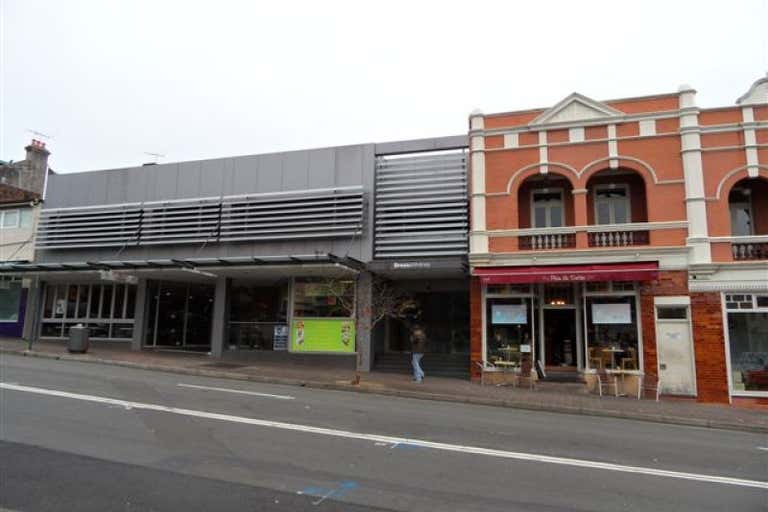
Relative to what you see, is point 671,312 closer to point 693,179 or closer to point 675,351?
point 675,351

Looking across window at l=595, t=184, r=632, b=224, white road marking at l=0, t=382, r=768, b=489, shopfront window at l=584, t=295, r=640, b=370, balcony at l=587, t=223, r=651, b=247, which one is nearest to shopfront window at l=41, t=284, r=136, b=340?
white road marking at l=0, t=382, r=768, b=489

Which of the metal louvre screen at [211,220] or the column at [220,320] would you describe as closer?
the metal louvre screen at [211,220]

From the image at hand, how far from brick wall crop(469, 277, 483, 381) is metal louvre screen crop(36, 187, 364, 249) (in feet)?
14.9

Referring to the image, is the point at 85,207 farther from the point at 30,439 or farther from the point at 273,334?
the point at 30,439

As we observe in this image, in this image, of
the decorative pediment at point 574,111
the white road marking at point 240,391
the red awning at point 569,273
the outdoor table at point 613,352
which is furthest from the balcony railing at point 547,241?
the white road marking at point 240,391

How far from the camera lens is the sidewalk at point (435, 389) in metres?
11.6

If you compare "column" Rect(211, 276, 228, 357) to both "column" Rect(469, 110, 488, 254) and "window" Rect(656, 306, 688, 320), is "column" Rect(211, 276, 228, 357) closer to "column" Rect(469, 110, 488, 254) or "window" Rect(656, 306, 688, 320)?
"column" Rect(469, 110, 488, 254)

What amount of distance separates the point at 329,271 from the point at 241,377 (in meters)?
4.78

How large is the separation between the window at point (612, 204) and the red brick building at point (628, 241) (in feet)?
0.12

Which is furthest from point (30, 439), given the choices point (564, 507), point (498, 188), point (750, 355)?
point (750, 355)

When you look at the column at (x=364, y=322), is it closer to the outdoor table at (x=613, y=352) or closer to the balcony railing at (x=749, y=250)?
the outdoor table at (x=613, y=352)

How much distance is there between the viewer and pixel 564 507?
5.25 meters

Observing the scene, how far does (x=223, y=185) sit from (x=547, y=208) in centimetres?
1214

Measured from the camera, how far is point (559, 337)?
1605 centimetres
